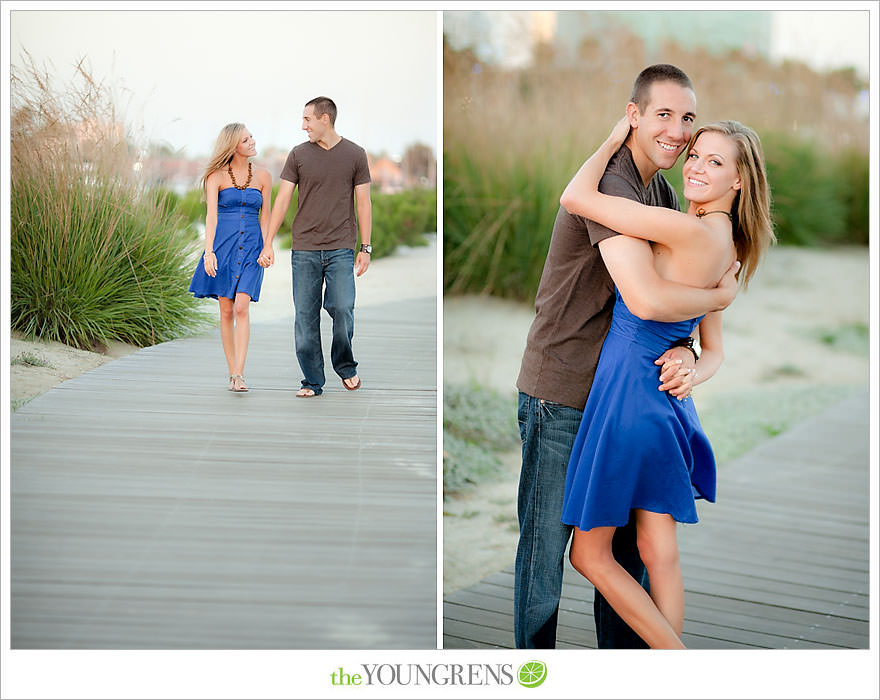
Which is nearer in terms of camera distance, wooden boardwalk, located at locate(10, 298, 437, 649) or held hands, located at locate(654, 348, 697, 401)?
held hands, located at locate(654, 348, 697, 401)

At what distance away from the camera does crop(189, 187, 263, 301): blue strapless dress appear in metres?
2.75

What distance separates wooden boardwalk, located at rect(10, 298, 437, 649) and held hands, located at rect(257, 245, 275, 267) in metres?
0.17

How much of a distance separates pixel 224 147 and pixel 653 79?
123cm

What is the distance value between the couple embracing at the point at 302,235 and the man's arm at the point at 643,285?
0.83 m

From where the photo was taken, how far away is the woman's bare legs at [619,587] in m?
2.38

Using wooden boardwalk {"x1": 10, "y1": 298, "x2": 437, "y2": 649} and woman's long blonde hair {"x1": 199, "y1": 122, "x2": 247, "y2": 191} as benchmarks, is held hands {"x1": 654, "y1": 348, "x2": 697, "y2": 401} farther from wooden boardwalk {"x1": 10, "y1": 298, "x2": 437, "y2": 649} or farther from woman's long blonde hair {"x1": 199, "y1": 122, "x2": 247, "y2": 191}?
woman's long blonde hair {"x1": 199, "y1": 122, "x2": 247, "y2": 191}

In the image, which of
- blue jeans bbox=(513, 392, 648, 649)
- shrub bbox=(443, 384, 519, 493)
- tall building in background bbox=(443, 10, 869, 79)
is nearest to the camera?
blue jeans bbox=(513, 392, 648, 649)

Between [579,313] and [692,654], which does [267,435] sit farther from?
[692,654]

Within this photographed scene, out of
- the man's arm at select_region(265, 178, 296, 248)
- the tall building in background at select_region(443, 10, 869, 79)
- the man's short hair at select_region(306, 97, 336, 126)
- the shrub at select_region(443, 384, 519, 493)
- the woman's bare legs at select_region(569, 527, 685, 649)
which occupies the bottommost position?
the shrub at select_region(443, 384, 519, 493)

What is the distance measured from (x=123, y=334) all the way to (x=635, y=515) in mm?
1508

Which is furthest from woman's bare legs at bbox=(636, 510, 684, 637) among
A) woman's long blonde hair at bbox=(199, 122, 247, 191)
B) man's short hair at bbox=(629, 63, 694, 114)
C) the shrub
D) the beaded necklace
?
Answer: the shrub

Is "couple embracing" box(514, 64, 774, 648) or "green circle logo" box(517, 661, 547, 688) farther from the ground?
"couple embracing" box(514, 64, 774, 648)

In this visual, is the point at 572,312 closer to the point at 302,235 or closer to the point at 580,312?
the point at 580,312

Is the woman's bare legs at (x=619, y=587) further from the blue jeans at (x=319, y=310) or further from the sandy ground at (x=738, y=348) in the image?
the sandy ground at (x=738, y=348)
